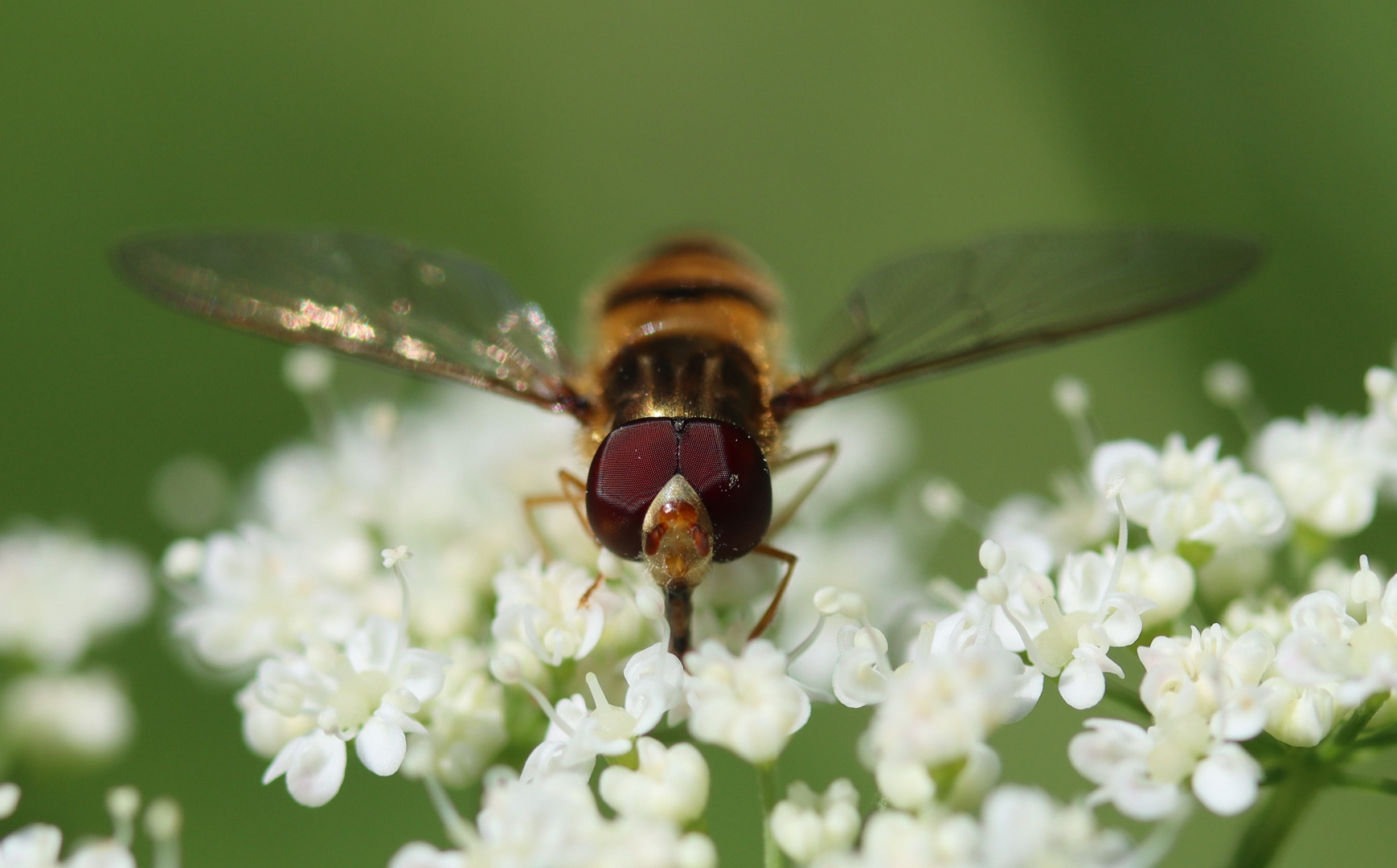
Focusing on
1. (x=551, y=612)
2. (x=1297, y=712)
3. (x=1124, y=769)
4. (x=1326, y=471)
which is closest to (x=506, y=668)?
(x=551, y=612)

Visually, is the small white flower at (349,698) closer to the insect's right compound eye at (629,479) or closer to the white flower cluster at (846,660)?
the white flower cluster at (846,660)

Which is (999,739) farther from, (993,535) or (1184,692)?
(1184,692)

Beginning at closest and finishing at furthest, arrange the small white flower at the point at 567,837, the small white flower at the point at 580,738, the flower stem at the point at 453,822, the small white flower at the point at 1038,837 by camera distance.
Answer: the small white flower at the point at 1038,837 < the small white flower at the point at 567,837 < the flower stem at the point at 453,822 < the small white flower at the point at 580,738

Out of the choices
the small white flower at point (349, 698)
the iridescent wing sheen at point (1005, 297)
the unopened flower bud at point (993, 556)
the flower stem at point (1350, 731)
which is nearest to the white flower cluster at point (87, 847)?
the small white flower at point (349, 698)

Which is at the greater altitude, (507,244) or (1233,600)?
(1233,600)

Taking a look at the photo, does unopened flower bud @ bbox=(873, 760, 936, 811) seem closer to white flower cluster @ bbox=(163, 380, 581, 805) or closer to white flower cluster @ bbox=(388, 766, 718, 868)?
white flower cluster @ bbox=(388, 766, 718, 868)

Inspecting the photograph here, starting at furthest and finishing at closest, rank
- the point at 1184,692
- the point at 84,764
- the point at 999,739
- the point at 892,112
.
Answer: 1. the point at 892,112
2. the point at 999,739
3. the point at 84,764
4. the point at 1184,692

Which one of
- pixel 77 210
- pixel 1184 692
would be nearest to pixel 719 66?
pixel 77 210
